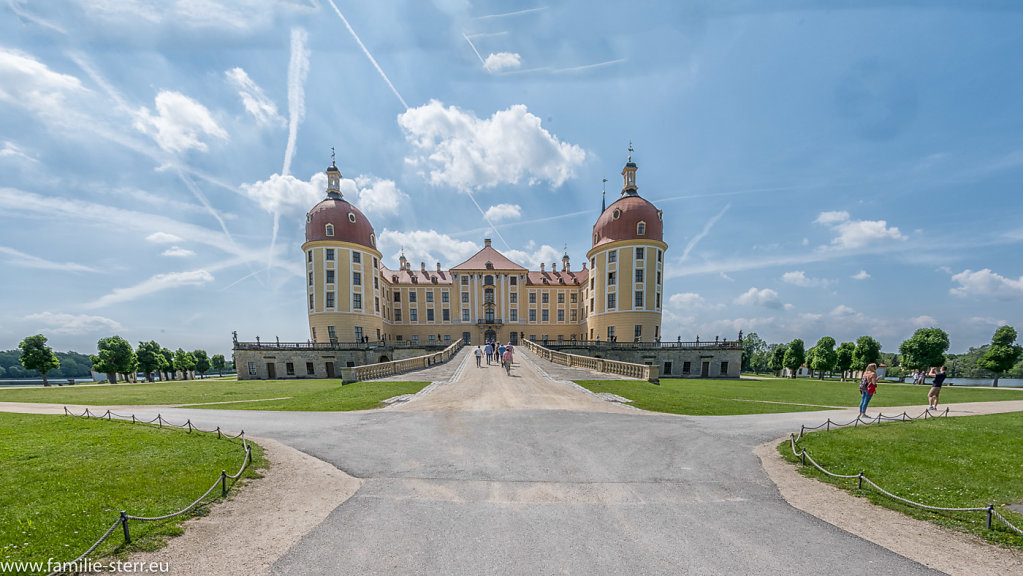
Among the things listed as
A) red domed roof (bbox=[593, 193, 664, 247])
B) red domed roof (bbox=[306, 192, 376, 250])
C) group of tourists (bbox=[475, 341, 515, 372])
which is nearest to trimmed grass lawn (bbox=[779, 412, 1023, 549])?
group of tourists (bbox=[475, 341, 515, 372])

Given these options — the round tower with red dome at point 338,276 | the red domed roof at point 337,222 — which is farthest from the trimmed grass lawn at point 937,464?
the red domed roof at point 337,222

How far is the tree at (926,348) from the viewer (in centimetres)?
4516

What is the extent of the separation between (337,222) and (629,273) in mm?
40138

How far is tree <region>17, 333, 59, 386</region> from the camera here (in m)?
40.1

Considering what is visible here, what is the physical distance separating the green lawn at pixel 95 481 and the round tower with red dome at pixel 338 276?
37.8 m

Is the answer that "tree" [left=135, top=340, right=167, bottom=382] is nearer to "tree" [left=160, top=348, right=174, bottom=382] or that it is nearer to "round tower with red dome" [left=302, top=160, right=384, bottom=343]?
"tree" [left=160, top=348, right=174, bottom=382]

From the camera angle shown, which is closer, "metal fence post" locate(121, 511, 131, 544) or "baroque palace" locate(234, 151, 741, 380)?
"metal fence post" locate(121, 511, 131, 544)

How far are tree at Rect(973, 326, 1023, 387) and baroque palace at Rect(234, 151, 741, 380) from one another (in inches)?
1023

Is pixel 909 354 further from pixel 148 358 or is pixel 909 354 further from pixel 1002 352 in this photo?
pixel 148 358

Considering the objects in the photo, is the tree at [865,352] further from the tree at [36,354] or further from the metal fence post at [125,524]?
the metal fence post at [125,524]

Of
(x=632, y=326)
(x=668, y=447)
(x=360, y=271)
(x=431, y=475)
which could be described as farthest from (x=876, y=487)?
(x=360, y=271)

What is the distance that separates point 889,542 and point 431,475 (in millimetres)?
7891

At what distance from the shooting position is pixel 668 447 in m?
9.88

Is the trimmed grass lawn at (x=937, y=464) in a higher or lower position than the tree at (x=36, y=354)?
higher
